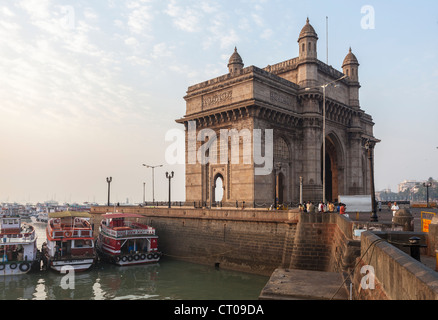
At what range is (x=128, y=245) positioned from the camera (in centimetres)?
3472

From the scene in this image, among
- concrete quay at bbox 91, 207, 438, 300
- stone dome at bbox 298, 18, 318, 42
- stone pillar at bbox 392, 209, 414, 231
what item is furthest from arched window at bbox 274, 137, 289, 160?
stone pillar at bbox 392, 209, 414, 231

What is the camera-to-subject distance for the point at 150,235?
34.8 m

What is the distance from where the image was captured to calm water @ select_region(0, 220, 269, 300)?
923 inches

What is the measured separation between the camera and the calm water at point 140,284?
23438mm

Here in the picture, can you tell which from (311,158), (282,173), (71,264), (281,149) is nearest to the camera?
(71,264)

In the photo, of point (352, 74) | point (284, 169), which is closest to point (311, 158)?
point (284, 169)

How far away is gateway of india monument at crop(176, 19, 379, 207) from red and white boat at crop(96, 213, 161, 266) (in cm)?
745

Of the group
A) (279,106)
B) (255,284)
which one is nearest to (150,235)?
(255,284)

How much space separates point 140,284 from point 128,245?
28.5 feet

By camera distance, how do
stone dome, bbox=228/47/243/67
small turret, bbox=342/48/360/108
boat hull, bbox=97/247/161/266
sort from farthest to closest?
small turret, bbox=342/48/360/108 < stone dome, bbox=228/47/243/67 < boat hull, bbox=97/247/161/266

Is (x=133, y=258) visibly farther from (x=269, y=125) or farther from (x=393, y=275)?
(x=393, y=275)

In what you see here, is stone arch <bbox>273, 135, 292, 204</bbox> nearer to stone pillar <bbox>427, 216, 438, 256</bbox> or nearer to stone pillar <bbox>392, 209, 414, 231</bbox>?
stone pillar <bbox>392, 209, 414, 231</bbox>

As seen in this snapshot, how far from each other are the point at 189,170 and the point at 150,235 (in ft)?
43.8
